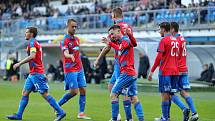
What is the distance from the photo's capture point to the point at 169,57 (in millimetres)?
14156

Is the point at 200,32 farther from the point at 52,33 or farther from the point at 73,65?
the point at 73,65

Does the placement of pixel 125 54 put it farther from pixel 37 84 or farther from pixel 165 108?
pixel 37 84

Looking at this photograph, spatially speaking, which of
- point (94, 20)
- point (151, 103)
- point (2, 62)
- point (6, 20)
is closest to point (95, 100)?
point (151, 103)

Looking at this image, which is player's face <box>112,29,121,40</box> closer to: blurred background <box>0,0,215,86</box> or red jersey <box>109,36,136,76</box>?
red jersey <box>109,36,136,76</box>

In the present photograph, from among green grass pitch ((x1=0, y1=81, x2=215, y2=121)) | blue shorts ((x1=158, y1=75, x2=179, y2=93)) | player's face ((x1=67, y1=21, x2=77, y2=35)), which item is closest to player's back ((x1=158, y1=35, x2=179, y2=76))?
blue shorts ((x1=158, y1=75, x2=179, y2=93))

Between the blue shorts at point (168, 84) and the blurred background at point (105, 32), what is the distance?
15.7m

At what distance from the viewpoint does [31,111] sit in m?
17.0

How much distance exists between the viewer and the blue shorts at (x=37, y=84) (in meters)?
14.6

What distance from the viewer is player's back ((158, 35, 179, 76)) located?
14094 mm

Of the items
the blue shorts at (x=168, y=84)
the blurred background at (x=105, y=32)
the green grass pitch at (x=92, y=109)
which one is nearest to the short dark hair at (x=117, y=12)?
the blue shorts at (x=168, y=84)

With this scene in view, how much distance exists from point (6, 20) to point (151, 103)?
30.2 metres

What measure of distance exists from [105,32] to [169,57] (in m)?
25.5

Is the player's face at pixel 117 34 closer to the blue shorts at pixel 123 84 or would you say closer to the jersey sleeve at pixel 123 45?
the jersey sleeve at pixel 123 45

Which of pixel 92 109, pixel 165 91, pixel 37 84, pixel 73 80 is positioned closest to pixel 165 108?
pixel 165 91
